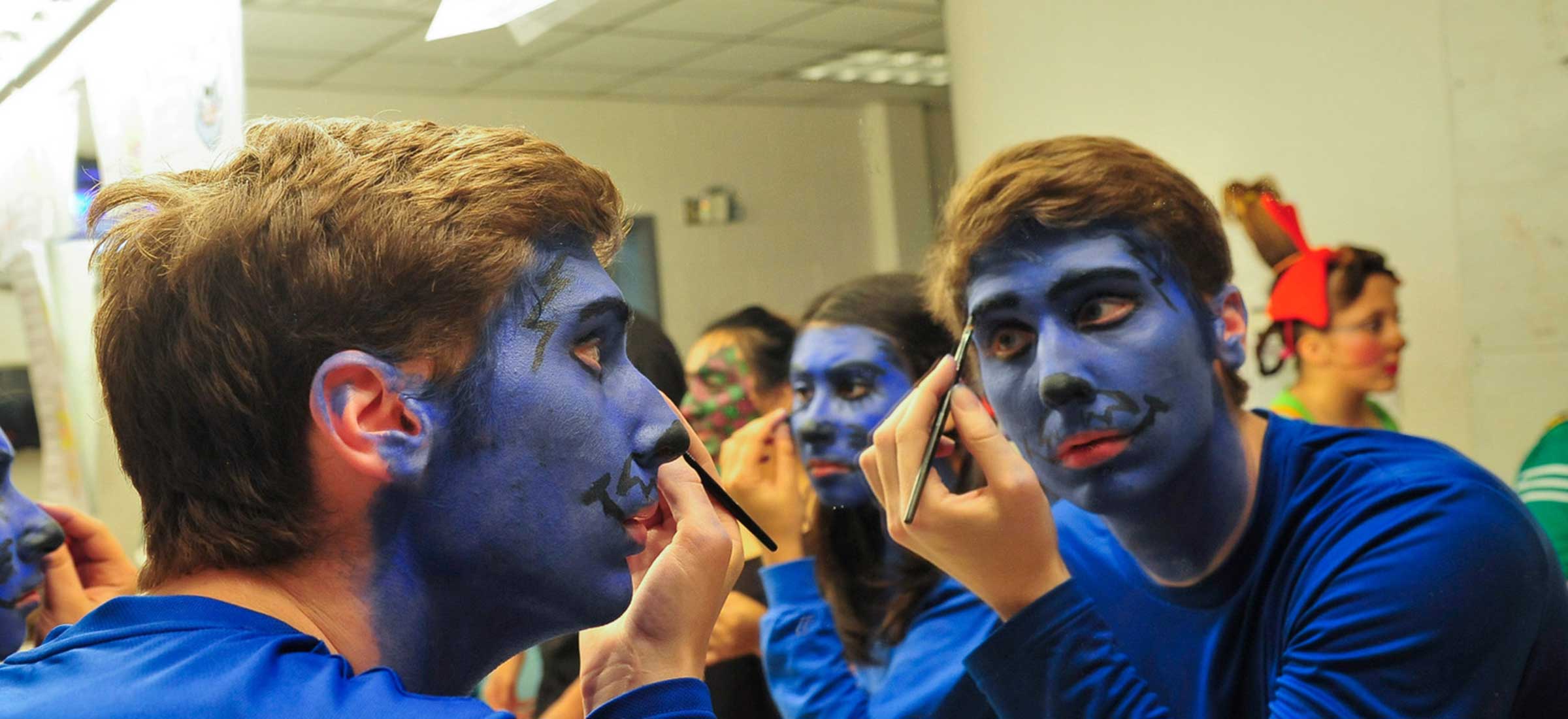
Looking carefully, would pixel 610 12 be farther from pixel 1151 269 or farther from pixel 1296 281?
pixel 1296 281

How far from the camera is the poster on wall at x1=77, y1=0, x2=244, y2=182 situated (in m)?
1.17

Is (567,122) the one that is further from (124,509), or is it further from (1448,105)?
(124,509)

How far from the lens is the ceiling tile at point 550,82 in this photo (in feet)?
3.43

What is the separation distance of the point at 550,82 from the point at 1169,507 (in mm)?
631

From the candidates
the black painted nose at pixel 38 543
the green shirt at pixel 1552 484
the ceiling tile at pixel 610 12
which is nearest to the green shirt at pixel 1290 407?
the green shirt at pixel 1552 484

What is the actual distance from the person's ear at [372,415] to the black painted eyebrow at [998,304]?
0.46 m

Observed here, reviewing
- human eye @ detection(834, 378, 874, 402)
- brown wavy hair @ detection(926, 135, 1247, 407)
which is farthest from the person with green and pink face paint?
brown wavy hair @ detection(926, 135, 1247, 407)

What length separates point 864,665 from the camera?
1.25 m

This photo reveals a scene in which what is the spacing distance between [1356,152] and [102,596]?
4.61 feet

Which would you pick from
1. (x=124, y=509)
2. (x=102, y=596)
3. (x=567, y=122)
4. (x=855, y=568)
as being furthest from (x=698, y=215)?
(x=124, y=509)

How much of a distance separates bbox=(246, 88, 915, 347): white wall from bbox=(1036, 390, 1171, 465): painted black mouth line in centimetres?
33

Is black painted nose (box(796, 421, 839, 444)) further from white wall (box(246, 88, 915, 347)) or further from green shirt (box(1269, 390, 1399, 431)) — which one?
green shirt (box(1269, 390, 1399, 431))

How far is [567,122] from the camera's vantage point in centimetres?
103

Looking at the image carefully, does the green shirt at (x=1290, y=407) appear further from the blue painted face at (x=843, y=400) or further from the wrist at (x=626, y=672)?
the wrist at (x=626, y=672)
